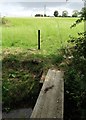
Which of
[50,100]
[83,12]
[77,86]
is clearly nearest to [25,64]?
[83,12]

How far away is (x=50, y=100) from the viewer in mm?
5285

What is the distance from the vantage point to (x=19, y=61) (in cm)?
1034

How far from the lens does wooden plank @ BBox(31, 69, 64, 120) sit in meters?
4.63

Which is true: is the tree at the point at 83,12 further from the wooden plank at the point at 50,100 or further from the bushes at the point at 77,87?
the wooden plank at the point at 50,100

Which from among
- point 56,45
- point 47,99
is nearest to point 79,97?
point 47,99

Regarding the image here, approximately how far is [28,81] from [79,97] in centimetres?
285

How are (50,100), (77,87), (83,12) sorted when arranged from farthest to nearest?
(83,12) < (77,87) < (50,100)

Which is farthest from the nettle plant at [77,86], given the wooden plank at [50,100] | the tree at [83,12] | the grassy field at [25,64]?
the grassy field at [25,64]

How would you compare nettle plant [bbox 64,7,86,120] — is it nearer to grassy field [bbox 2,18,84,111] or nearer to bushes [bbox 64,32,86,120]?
bushes [bbox 64,32,86,120]

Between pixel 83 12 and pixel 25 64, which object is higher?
pixel 83 12

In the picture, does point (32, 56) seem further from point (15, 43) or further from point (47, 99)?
point (47, 99)

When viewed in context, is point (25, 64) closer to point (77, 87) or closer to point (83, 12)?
point (83, 12)

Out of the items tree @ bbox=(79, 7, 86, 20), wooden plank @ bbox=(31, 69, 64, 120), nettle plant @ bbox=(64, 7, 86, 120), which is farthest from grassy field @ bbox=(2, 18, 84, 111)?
tree @ bbox=(79, 7, 86, 20)

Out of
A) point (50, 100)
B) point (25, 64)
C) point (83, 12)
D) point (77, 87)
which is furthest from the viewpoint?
point (25, 64)
